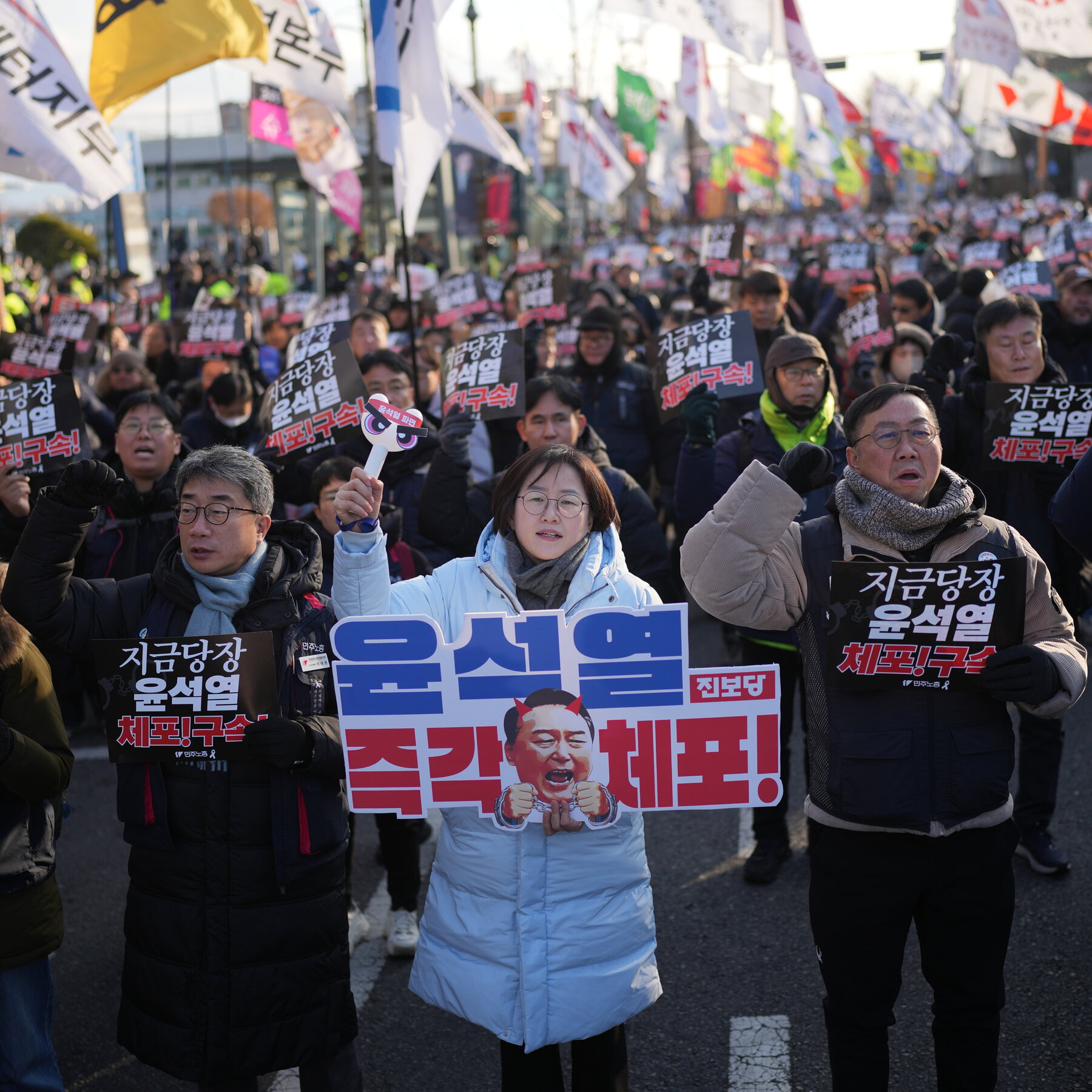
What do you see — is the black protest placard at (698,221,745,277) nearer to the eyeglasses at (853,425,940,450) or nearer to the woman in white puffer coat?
the eyeglasses at (853,425,940,450)

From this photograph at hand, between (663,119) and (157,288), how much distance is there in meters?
15.3

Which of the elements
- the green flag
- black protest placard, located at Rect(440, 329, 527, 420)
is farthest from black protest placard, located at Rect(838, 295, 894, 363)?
the green flag

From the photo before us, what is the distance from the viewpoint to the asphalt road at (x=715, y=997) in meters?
3.32

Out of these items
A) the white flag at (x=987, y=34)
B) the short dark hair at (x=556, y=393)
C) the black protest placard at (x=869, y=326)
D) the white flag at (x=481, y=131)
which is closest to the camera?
the short dark hair at (x=556, y=393)

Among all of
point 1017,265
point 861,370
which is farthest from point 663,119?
point 861,370

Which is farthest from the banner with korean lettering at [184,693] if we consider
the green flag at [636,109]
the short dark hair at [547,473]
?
the green flag at [636,109]

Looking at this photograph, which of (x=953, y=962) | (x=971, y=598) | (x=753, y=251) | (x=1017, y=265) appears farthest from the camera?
(x=753, y=251)

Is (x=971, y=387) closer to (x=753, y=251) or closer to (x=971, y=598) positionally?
(x=971, y=598)

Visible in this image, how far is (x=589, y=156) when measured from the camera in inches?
836

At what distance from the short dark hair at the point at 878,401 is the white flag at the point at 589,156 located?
18.4m

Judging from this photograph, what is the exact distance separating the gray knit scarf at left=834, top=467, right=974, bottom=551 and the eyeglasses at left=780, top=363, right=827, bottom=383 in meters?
1.69

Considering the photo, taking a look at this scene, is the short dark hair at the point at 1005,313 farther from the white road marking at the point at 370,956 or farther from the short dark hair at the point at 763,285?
the white road marking at the point at 370,956

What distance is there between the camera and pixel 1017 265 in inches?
333

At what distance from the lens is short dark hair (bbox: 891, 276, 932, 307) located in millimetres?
8430
